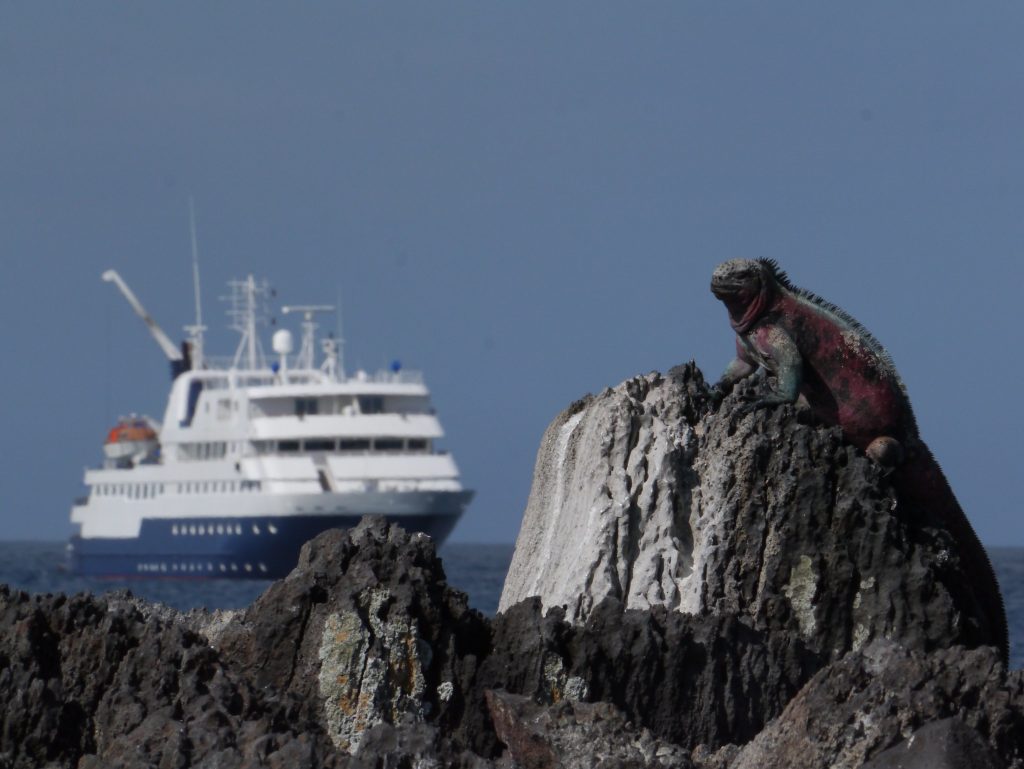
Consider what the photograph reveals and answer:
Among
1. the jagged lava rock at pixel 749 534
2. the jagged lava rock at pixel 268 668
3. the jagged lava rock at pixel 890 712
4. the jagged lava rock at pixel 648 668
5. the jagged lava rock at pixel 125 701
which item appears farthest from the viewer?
the jagged lava rock at pixel 749 534

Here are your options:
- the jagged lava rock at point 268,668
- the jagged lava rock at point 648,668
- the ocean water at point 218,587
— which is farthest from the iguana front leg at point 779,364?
the ocean water at point 218,587

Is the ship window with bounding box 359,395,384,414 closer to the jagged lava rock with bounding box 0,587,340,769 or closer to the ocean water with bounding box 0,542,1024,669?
the ocean water with bounding box 0,542,1024,669

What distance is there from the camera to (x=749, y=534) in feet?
33.6

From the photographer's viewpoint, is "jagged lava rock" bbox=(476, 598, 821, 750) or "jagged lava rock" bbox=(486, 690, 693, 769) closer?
"jagged lava rock" bbox=(486, 690, 693, 769)

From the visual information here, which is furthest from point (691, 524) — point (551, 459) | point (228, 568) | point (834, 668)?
point (228, 568)

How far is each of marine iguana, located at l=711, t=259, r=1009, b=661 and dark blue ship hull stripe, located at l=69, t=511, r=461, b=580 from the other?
183 ft

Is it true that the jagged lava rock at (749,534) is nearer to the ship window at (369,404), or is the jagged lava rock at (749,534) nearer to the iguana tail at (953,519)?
the iguana tail at (953,519)

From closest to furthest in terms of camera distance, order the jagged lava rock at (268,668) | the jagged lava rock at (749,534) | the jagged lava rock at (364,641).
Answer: the jagged lava rock at (268,668)
the jagged lava rock at (364,641)
the jagged lava rock at (749,534)

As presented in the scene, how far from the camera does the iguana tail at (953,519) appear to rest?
35.8 feet

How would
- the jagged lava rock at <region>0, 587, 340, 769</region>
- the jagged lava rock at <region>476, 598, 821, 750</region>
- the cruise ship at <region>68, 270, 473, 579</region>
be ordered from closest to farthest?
1. the jagged lava rock at <region>0, 587, 340, 769</region>
2. the jagged lava rock at <region>476, 598, 821, 750</region>
3. the cruise ship at <region>68, 270, 473, 579</region>

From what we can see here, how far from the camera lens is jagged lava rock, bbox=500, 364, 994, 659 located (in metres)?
10.1

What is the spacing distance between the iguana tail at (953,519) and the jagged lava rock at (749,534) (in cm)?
31

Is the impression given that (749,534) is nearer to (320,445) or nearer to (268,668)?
(268,668)

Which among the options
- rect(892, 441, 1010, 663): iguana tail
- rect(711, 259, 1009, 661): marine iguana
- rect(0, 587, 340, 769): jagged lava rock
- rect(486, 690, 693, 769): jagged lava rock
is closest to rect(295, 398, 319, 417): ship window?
rect(892, 441, 1010, 663): iguana tail
